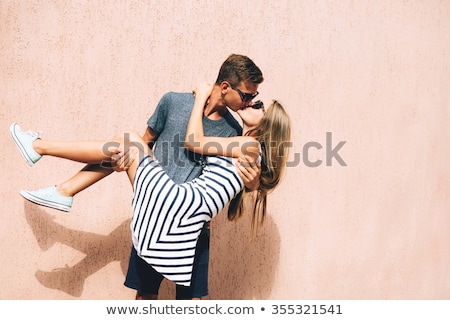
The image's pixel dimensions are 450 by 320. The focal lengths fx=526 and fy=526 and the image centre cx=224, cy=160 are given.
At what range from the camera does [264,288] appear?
3758 mm

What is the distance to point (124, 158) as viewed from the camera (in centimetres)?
254

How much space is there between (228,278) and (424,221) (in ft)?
5.42

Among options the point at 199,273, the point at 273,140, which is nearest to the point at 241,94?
the point at 273,140

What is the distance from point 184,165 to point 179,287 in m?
0.70

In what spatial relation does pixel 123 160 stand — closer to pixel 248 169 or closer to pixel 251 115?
pixel 248 169

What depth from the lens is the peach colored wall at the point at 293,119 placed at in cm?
327

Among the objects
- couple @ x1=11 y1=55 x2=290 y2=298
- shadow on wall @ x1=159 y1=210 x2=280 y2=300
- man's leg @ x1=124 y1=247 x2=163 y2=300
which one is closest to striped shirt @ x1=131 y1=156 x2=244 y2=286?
couple @ x1=11 y1=55 x2=290 y2=298

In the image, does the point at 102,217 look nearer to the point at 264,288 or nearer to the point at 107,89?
the point at 107,89

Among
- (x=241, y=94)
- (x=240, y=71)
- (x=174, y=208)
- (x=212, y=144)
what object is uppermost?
(x=240, y=71)

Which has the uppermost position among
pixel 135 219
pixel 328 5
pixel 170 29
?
pixel 328 5

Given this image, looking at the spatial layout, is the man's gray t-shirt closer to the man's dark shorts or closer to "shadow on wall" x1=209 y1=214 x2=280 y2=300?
the man's dark shorts

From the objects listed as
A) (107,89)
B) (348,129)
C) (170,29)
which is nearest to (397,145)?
→ (348,129)

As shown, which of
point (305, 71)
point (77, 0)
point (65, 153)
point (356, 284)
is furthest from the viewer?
point (356, 284)

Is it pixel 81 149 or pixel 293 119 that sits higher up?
pixel 293 119
